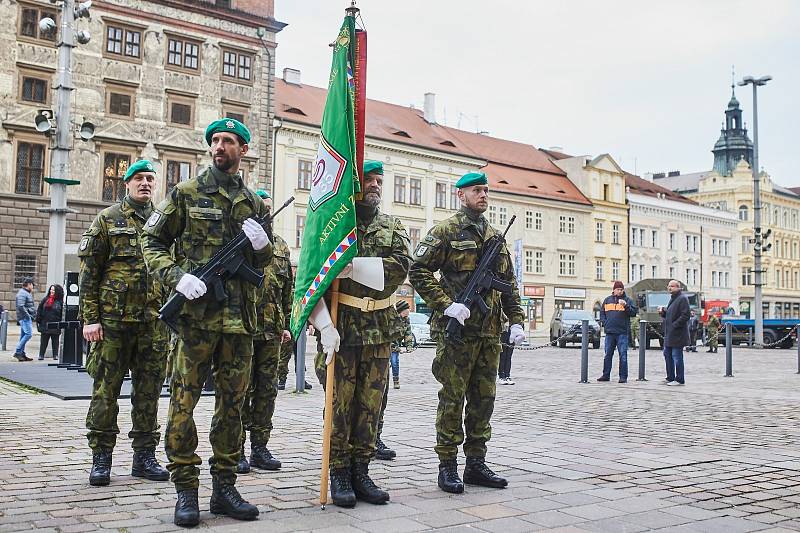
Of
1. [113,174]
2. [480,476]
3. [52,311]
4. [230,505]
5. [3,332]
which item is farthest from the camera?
[113,174]

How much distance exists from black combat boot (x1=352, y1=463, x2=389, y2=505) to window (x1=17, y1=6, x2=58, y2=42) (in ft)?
108

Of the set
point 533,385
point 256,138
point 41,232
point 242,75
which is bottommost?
point 533,385

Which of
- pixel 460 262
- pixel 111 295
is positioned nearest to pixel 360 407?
pixel 460 262

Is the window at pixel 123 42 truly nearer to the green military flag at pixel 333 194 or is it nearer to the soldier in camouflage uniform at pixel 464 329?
the green military flag at pixel 333 194

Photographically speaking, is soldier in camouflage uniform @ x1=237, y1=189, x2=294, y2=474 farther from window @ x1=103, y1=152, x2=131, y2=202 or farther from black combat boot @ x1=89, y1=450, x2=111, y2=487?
window @ x1=103, y1=152, x2=131, y2=202

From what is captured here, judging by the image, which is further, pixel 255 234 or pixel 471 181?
pixel 471 181

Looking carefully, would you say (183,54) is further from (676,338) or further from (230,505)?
(230,505)

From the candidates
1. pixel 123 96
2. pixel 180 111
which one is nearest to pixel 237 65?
pixel 180 111

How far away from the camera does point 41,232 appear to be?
33719 mm

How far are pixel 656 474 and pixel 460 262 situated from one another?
6.98 ft

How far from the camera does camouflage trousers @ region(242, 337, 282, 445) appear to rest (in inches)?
244

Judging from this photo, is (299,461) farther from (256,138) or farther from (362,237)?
(256,138)

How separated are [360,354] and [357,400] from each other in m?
0.29

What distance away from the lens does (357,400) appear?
17.2 ft
